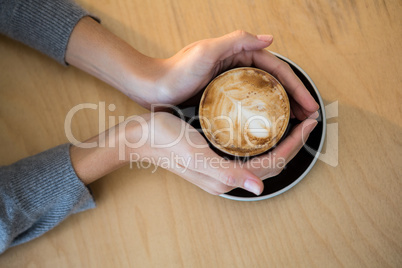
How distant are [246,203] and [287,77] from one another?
27 centimetres

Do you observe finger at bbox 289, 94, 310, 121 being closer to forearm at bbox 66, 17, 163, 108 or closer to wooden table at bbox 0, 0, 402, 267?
wooden table at bbox 0, 0, 402, 267

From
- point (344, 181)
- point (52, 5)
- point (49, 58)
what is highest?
point (52, 5)

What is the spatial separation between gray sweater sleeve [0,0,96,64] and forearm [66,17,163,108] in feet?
0.06

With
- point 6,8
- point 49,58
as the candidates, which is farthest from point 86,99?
point 6,8

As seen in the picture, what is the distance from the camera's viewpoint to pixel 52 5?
30.9 inches

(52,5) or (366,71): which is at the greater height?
(52,5)

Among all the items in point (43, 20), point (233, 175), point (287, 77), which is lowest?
point (233, 175)

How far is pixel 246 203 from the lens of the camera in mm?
745

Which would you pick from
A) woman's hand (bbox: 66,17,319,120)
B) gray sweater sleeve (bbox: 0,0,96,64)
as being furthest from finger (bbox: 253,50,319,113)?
gray sweater sleeve (bbox: 0,0,96,64)

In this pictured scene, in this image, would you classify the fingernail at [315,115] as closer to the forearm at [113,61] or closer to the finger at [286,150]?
the finger at [286,150]

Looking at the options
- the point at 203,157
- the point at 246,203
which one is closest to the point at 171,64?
the point at 203,157

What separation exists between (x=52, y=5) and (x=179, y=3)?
0.92 ft

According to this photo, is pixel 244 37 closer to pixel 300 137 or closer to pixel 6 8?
pixel 300 137

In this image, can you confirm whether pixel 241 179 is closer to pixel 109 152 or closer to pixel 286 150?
pixel 286 150
